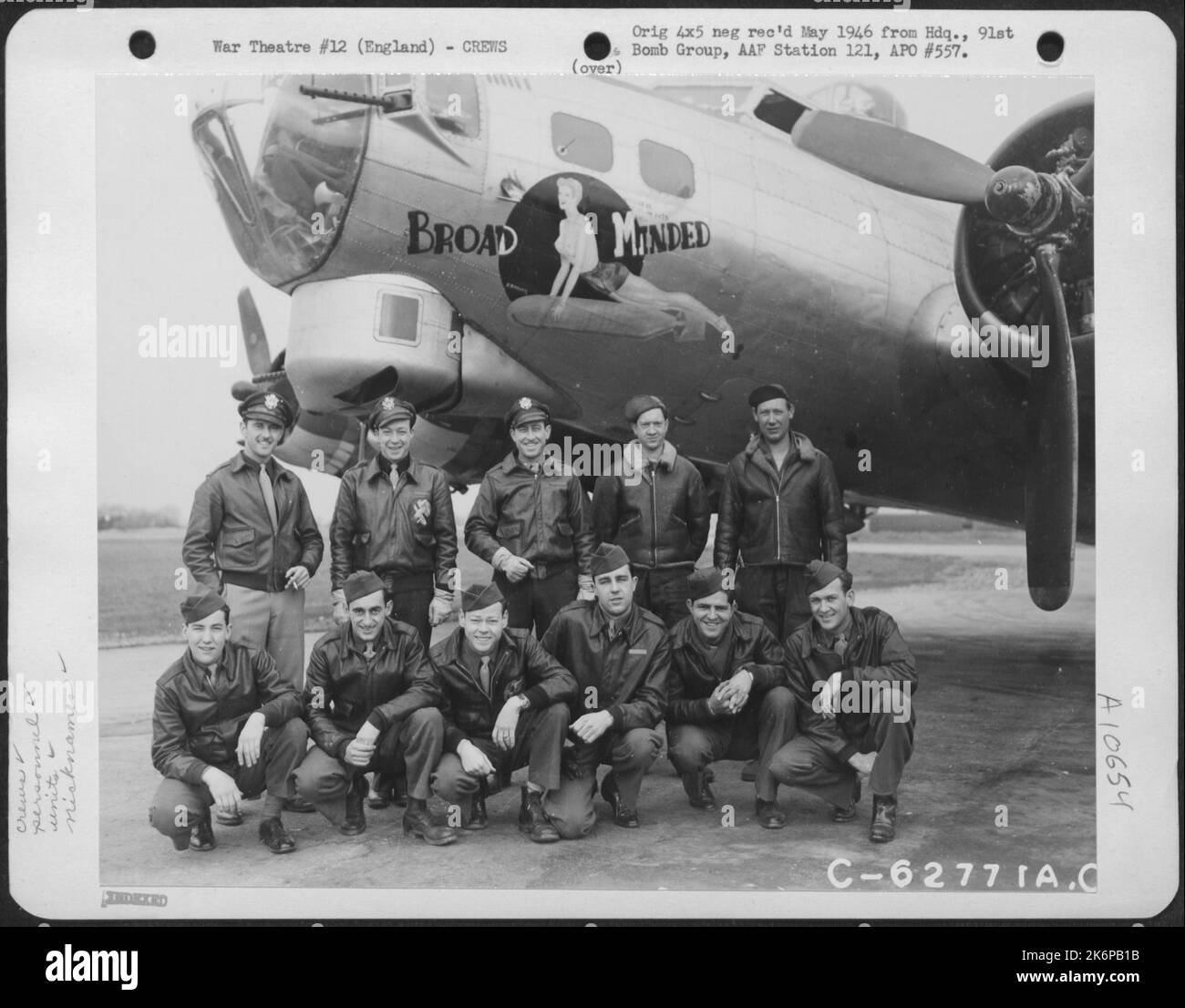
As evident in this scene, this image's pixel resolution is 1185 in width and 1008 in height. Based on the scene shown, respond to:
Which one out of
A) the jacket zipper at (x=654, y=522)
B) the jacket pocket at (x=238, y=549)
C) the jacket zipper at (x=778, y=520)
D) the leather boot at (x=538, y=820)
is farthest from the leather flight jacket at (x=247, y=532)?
the jacket zipper at (x=778, y=520)

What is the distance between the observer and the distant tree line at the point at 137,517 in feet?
16.3

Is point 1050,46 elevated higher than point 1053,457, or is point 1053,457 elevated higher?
point 1050,46

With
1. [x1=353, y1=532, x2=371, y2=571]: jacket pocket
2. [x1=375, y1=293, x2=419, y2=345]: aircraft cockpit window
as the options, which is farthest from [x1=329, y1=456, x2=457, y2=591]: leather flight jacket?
[x1=375, y1=293, x2=419, y2=345]: aircraft cockpit window

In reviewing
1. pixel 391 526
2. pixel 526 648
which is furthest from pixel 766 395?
pixel 391 526

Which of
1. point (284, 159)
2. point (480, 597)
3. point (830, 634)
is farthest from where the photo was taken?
point (284, 159)

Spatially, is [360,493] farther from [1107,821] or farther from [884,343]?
[1107,821]

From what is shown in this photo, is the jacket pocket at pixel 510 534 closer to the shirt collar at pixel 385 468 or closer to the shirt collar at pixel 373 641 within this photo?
the shirt collar at pixel 385 468

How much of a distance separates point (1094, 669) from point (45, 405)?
18.2 feet

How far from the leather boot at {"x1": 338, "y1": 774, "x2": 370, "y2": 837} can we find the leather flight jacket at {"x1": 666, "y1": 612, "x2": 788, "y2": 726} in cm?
151

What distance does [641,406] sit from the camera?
515 cm

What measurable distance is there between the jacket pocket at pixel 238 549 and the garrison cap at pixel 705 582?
2157 millimetres

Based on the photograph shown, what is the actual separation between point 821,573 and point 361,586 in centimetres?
221

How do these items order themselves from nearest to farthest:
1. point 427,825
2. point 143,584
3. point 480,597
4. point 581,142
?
point 480,597
point 427,825
point 581,142
point 143,584

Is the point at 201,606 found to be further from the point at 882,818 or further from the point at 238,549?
the point at 882,818
